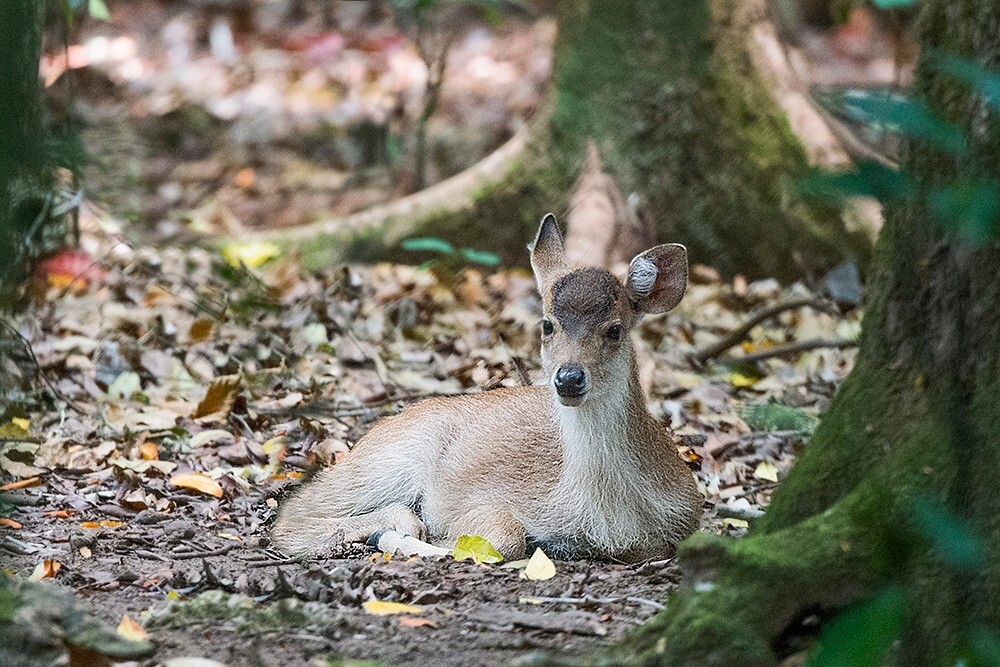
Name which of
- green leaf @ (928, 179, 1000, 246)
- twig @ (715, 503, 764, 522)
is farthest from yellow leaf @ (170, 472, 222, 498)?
green leaf @ (928, 179, 1000, 246)

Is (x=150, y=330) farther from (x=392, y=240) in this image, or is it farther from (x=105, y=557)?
(x=105, y=557)

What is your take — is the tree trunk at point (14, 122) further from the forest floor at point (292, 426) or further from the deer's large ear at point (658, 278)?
the deer's large ear at point (658, 278)

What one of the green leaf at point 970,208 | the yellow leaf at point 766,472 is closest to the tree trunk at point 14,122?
the green leaf at point 970,208

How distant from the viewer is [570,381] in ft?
17.1

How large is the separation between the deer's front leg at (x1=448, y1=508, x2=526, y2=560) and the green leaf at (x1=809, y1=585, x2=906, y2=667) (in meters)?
2.80

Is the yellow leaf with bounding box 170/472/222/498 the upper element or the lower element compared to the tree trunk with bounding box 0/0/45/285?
lower

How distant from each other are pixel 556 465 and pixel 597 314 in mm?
744

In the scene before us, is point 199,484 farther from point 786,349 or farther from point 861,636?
point 861,636

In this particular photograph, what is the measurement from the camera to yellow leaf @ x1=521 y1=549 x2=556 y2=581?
488cm

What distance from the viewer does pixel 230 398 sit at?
6.85 meters

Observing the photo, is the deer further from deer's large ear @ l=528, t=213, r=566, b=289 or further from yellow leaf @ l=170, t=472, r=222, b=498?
yellow leaf @ l=170, t=472, r=222, b=498

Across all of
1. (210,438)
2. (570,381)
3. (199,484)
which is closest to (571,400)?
(570,381)

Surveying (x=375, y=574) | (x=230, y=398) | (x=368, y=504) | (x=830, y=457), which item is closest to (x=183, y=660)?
(x=375, y=574)

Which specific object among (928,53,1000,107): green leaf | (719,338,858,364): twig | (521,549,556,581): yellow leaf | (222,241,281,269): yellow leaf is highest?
(928,53,1000,107): green leaf
